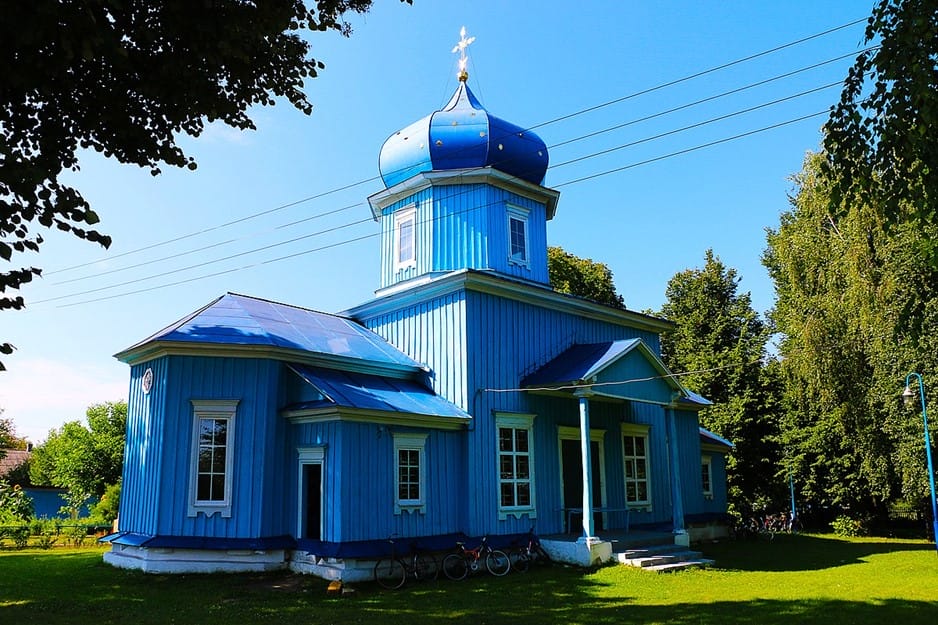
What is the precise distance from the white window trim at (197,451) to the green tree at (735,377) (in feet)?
59.9

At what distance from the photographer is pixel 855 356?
23.3 metres

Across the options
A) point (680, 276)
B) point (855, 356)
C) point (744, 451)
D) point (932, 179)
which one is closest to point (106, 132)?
point (932, 179)

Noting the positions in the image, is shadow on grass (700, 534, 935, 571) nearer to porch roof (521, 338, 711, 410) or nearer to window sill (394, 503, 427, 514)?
porch roof (521, 338, 711, 410)

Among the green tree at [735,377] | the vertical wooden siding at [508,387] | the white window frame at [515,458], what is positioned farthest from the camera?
the green tree at [735,377]

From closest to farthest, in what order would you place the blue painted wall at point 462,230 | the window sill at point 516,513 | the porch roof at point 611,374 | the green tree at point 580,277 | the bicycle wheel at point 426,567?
1. the bicycle wheel at point 426,567
2. the window sill at point 516,513
3. the porch roof at point 611,374
4. the blue painted wall at point 462,230
5. the green tree at point 580,277

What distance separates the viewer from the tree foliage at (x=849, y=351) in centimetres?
2161

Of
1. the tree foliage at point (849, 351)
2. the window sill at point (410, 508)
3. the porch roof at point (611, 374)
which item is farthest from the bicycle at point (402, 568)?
the tree foliage at point (849, 351)

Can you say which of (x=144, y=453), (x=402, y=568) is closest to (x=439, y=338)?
(x=402, y=568)

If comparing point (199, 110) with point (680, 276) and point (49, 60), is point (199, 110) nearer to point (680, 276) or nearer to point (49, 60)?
point (49, 60)

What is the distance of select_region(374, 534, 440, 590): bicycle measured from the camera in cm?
1333

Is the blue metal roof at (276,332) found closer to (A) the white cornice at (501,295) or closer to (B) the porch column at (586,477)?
(A) the white cornice at (501,295)

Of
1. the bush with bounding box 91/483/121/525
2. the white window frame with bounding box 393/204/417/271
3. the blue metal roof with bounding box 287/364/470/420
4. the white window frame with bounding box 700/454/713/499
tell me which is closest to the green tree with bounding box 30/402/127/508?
the bush with bounding box 91/483/121/525

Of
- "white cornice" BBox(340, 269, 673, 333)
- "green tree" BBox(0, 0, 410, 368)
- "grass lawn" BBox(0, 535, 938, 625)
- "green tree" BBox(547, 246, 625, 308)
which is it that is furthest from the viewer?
"green tree" BBox(547, 246, 625, 308)

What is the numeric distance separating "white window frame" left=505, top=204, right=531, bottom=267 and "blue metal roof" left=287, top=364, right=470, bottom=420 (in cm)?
444
